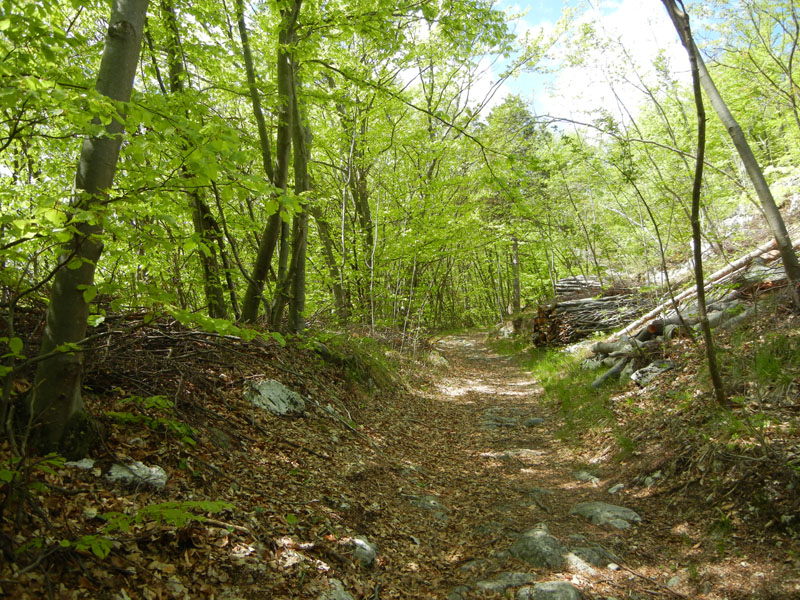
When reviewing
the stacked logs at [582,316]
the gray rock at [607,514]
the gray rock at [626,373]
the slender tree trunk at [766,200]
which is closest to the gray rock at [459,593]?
the gray rock at [607,514]

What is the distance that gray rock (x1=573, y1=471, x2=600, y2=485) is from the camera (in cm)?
495

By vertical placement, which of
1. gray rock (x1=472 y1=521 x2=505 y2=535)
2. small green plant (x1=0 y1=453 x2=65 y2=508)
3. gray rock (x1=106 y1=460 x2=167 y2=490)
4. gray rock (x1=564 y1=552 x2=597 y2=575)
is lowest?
gray rock (x1=472 y1=521 x2=505 y2=535)

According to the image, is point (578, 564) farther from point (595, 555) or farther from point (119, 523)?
point (119, 523)

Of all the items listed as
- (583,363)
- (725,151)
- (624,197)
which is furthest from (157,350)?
(725,151)

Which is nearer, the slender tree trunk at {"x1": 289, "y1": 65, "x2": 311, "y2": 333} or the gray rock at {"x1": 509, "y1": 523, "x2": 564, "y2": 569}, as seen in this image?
the gray rock at {"x1": 509, "y1": 523, "x2": 564, "y2": 569}

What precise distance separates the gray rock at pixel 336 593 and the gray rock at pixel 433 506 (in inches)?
62.7

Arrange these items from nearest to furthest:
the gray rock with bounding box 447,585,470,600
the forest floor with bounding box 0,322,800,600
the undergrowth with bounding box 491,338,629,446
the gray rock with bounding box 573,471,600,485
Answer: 1. the forest floor with bounding box 0,322,800,600
2. the gray rock with bounding box 447,585,470,600
3. the gray rock with bounding box 573,471,600,485
4. the undergrowth with bounding box 491,338,629,446

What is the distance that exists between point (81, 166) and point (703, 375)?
6204 millimetres

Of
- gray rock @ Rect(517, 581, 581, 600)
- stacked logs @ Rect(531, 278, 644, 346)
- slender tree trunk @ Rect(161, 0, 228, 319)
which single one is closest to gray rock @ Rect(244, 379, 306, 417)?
slender tree trunk @ Rect(161, 0, 228, 319)

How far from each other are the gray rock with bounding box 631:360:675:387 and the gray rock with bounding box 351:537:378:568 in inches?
183

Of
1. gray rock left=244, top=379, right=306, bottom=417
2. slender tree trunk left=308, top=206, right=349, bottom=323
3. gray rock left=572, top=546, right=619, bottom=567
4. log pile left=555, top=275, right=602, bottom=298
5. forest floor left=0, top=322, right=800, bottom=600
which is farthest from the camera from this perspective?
log pile left=555, top=275, right=602, bottom=298

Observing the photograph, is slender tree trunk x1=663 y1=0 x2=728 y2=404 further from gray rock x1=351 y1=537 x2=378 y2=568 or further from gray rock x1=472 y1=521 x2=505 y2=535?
gray rock x1=351 y1=537 x2=378 y2=568

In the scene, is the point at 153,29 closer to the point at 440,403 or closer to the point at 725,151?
the point at 440,403

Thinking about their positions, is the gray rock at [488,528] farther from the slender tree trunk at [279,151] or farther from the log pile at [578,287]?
the log pile at [578,287]
